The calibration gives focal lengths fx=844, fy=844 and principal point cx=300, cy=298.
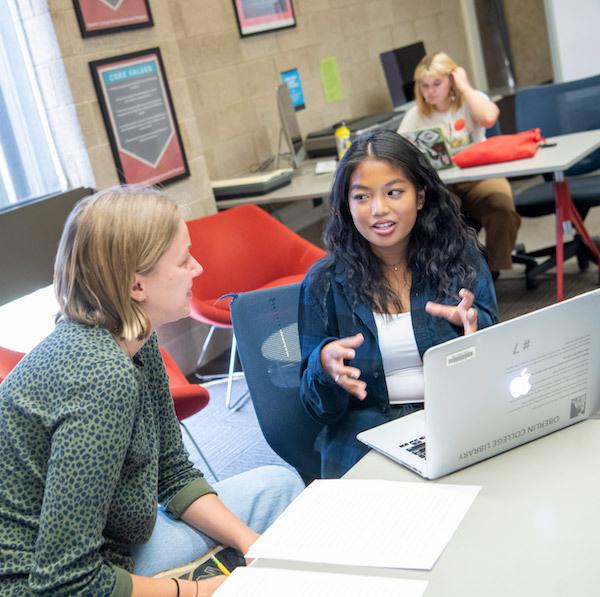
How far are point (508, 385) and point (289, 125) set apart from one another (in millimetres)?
3570

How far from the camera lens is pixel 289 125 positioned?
468cm

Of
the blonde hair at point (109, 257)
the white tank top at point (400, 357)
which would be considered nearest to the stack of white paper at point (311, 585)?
the blonde hair at point (109, 257)

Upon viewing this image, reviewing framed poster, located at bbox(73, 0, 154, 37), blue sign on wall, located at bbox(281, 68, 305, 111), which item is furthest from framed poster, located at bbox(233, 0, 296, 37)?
framed poster, located at bbox(73, 0, 154, 37)

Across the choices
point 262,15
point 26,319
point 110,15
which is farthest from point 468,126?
point 26,319

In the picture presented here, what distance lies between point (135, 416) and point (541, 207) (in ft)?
10.6

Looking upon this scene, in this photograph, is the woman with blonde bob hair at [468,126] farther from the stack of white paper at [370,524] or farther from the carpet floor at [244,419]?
the stack of white paper at [370,524]

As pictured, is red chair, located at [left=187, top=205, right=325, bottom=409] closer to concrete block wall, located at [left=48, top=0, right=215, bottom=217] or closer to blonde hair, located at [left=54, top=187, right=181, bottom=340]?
concrete block wall, located at [left=48, top=0, right=215, bottom=217]

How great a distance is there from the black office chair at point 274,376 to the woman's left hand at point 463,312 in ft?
1.56

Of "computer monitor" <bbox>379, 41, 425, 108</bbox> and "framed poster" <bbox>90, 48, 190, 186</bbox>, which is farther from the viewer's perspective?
"computer monitor" <bbox>379, 41, 425, 108</bbox>

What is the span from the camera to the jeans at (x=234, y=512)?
1.53 meters

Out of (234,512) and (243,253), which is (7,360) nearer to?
(234,512)

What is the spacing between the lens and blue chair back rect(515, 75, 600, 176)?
14.0ft

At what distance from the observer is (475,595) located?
106 centimetres

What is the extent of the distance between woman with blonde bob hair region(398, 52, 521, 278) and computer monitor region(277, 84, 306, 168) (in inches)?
25.4
